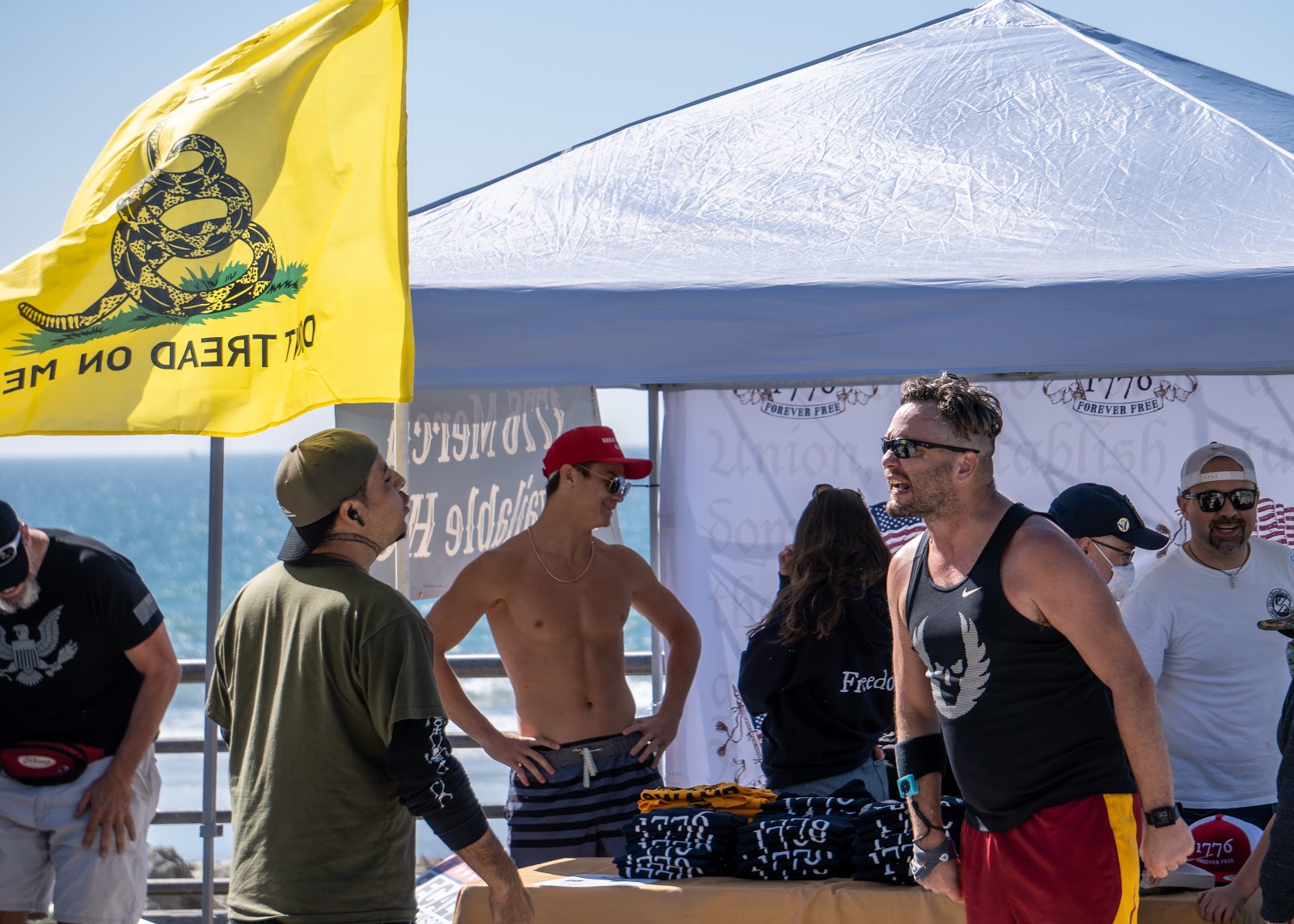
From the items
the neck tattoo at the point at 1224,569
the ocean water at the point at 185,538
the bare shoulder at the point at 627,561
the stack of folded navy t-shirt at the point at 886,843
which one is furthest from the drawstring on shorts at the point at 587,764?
the ocean water at the point at 185,538

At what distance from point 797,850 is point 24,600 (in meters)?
2.31

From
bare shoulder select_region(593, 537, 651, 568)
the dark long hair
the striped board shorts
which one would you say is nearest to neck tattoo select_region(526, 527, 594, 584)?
bare shoulder select_region(593, 537, 651, 568)

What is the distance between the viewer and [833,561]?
159 inches

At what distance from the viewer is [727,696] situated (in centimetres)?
550

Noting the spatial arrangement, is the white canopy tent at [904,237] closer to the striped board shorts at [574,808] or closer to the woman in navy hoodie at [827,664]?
the woman in navy hoodie at [827,664]

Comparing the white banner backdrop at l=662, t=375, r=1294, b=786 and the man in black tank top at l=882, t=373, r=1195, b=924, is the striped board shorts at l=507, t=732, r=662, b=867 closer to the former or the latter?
the white banner backdrop at l=662, t=375, r=1294, b=786

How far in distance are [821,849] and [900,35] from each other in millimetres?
3546

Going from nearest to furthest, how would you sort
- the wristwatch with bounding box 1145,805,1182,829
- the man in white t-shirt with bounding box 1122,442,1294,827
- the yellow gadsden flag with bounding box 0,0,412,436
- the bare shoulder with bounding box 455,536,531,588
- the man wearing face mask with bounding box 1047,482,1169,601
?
the wristwatch with bounding box 1145,805,1182,829
the yellow gadsden flag with bounding box 0,0,412,436
the man in white t-shirt with bounding box 1122,442,1294,827
the man wearing face mask with bounding box 1047,482,1169,601
the bare shoulder with bounding box 455,536,531,588

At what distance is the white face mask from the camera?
4.18 meters

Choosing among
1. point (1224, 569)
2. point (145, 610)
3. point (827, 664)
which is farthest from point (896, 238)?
point (145, 610)

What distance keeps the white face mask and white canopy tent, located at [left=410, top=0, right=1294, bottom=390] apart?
874 mm

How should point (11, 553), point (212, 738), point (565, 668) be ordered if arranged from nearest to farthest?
point (11, 553) → point (565, 668) → point (212, 738)

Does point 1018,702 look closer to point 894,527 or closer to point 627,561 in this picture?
point 627,561

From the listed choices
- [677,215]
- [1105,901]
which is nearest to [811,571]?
[677,215]
